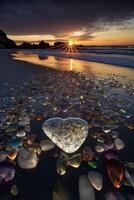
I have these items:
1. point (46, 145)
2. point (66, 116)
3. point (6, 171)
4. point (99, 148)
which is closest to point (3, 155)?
point (6, 171)

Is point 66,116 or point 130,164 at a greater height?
point 130,164

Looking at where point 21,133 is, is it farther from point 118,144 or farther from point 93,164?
point 118,144

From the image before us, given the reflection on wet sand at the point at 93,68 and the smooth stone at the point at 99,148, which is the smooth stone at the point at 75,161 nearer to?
the smooth stone at the point at 99,148

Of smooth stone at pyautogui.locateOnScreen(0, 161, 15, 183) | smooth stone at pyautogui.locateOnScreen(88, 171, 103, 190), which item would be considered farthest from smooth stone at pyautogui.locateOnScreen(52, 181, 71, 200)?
smooth stone at pyautogui.locateOnScreen(0, 161, 15, 183)

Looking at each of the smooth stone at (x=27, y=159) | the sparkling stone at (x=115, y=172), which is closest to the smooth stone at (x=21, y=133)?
the smooth stone at (x=27, y=159)

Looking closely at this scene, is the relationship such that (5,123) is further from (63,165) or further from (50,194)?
(50,194)

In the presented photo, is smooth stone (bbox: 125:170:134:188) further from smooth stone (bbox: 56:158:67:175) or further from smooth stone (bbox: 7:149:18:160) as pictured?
smooth stone (bbox: 7:149:18:160)

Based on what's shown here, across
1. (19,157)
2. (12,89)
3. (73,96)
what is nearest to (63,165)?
(19,157)
